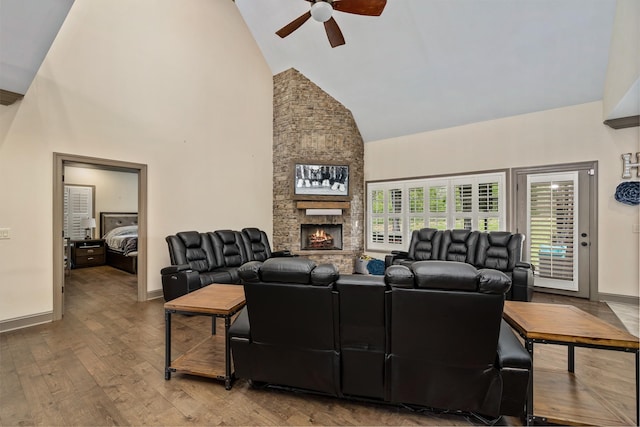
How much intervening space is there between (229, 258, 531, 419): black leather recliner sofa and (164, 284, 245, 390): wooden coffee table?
193 millimetres

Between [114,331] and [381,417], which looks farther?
[114,331]

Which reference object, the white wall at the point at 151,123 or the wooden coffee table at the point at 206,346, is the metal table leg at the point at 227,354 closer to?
the wooden coffee table at the point at 206,346

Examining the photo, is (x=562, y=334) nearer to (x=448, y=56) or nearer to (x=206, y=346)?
(x=206, y=346)

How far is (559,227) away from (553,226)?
81 mm

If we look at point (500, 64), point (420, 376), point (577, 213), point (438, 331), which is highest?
point (500, 64)

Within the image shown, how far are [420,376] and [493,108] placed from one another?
5252mm

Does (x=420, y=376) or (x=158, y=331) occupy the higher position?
(x=420, y=376)

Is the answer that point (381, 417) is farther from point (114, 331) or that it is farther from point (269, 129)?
point (269, 129)

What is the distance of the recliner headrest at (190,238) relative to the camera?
175 inches

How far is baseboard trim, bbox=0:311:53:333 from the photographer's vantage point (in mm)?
3209

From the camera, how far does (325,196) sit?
20.7ft

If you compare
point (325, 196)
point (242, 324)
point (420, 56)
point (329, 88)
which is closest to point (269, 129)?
point (329, 88)

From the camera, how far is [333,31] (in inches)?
140

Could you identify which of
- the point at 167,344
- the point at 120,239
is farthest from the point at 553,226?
the point at 120,239
